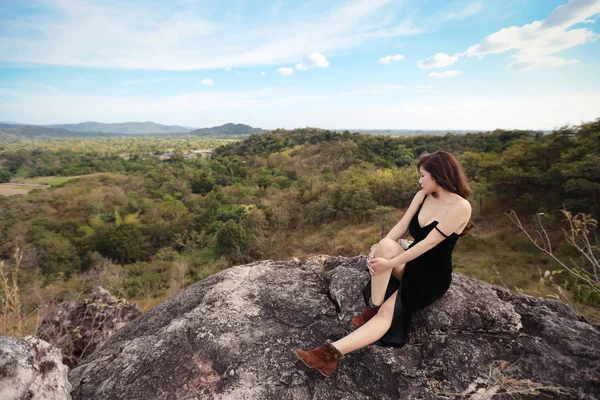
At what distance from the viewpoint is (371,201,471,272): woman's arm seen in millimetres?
2281

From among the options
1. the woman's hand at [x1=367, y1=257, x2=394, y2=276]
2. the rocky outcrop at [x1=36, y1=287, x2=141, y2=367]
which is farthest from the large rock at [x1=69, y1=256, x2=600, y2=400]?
the rocky outcrop at [x1=36, y1=287, x2=141, y2=367]

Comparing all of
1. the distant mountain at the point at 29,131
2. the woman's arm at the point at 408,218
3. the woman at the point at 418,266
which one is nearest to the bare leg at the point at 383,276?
the woman at the point at 418,266

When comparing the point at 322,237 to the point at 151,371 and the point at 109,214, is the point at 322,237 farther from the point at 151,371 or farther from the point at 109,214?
the point at 109,214

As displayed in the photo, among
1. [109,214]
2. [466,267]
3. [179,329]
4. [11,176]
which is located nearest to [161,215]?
[109,214]

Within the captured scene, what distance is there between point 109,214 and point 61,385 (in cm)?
3816

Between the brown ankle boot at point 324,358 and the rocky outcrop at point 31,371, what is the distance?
5.88 ft

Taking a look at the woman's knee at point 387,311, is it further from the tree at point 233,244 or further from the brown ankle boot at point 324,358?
the tree at point 233,244

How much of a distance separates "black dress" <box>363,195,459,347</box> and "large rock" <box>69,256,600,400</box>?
160 millimetres

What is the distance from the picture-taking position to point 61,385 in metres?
2.16

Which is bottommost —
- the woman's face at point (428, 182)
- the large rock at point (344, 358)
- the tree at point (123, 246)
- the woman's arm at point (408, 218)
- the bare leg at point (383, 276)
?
the tree at point (123, 246)

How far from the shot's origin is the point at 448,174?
2359 millimetres

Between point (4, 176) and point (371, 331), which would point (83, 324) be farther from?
point (4, 176)

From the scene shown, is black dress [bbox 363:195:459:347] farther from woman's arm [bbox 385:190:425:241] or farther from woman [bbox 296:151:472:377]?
woman's arm [bbox 385:190:425:241]

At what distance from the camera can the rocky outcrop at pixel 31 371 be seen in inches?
73.5
